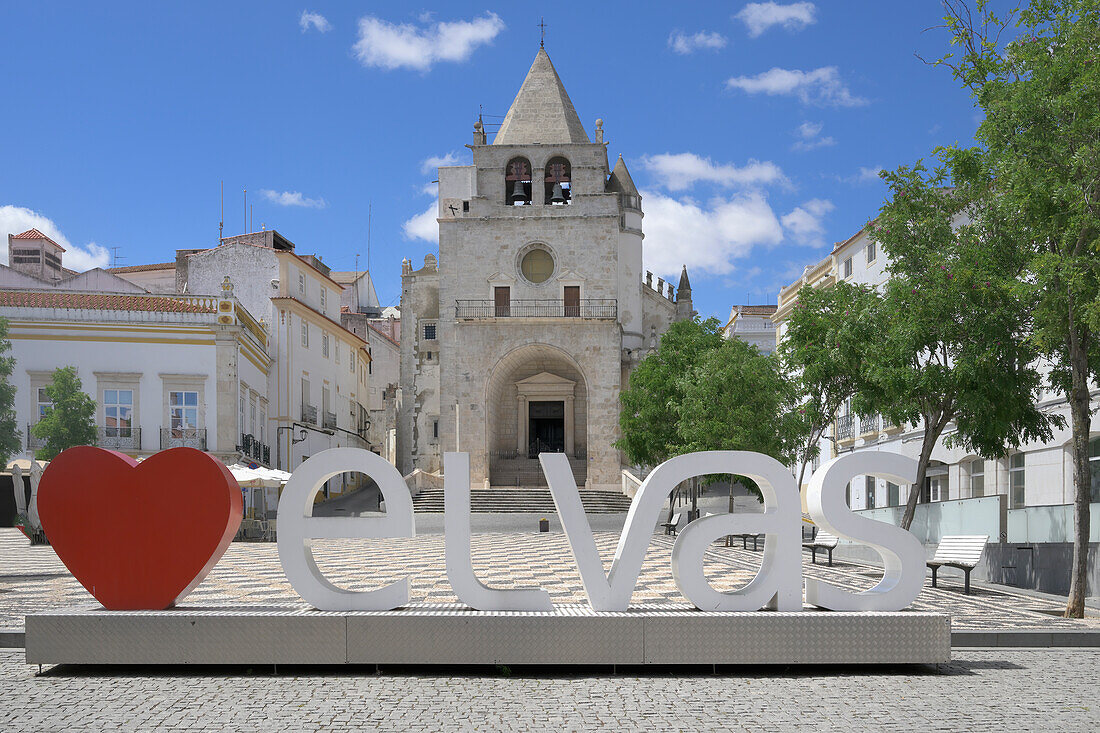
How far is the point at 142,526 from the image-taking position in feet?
29.6

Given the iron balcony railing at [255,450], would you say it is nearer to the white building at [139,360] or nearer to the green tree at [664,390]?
the white building at [139,360]

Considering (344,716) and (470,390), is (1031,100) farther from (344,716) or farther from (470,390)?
(470,390)

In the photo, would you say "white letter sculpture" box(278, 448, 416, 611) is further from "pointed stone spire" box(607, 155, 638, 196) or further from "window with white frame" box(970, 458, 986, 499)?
"pointed stone spire" box(607, 155, 638, 196)

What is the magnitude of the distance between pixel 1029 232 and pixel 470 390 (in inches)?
1402

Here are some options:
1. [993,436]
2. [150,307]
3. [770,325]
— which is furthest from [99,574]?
[770,325]

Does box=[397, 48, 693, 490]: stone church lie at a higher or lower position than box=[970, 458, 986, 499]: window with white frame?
higher

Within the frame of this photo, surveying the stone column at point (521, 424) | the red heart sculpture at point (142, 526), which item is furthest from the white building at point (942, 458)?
the stone column at point (521, 424)

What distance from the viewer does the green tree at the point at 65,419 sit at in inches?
1255

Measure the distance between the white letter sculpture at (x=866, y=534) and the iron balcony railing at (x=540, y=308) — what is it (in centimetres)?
4016

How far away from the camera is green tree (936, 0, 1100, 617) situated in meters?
11.8

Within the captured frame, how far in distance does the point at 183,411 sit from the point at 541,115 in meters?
23.9

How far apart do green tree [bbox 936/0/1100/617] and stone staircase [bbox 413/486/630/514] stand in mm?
27509

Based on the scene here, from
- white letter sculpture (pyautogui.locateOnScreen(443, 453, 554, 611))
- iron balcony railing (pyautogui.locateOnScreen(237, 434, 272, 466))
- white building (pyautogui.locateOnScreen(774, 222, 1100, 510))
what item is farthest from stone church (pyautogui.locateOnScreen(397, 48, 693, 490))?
white letter sculpture (pyautogui.locateOnScreen(443, 453, 554, 611))

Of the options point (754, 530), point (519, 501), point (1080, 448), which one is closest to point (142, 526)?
point (754, 530)
